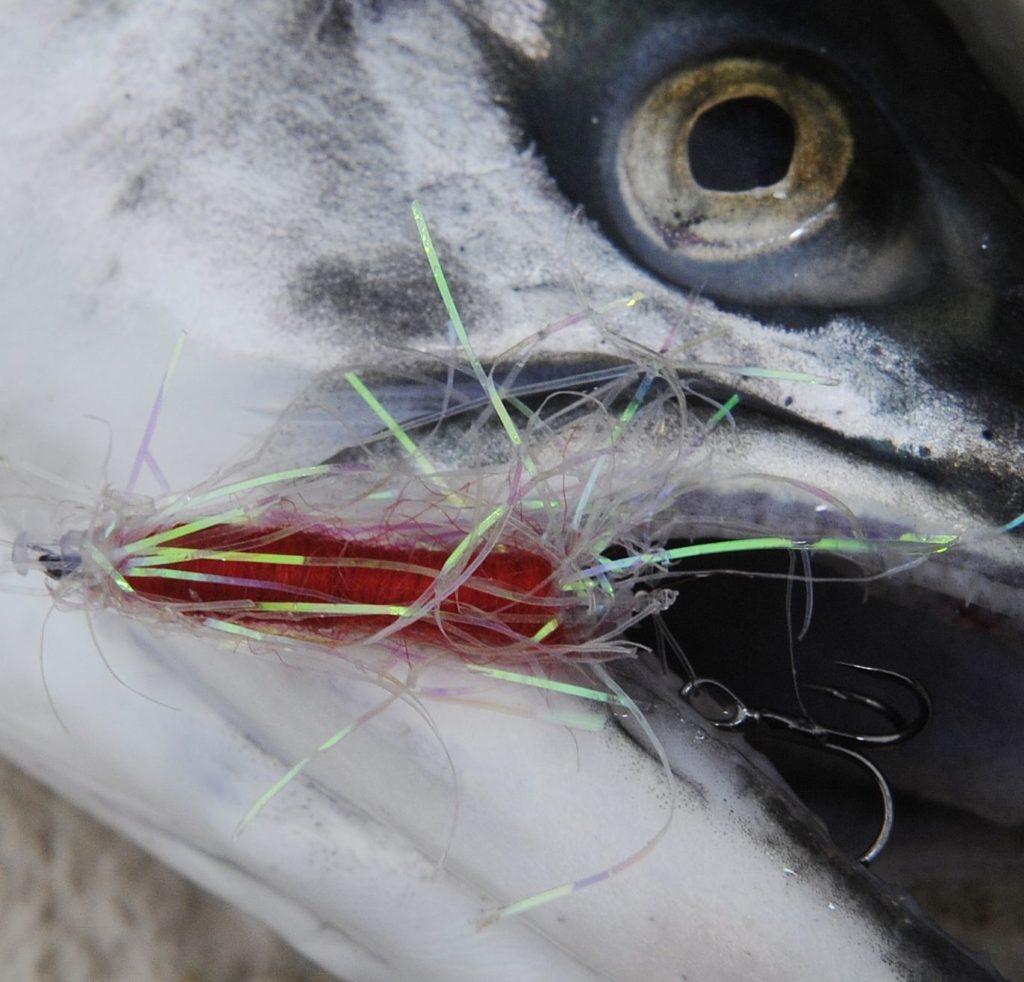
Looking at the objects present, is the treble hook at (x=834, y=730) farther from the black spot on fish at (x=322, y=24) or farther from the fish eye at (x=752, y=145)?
the black spot on fish at (x=322, y=24)

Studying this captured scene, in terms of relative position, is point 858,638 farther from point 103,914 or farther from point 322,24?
point 103,914

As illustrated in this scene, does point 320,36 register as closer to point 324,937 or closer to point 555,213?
point 555,213

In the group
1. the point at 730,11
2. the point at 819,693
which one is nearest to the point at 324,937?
the point at 819,693

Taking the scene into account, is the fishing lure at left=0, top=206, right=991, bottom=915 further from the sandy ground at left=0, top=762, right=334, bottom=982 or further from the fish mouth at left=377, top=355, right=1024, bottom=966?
the sandy ground at left=0, top=762, right=334, bottom=982

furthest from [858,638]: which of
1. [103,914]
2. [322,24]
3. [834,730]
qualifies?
[103,914]

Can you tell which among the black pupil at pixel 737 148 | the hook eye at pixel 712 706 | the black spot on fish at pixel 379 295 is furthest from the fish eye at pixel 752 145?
the hook eye at pixel 712 706

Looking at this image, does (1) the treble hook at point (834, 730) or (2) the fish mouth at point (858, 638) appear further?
(1) the treble hook at point (834, 730)
